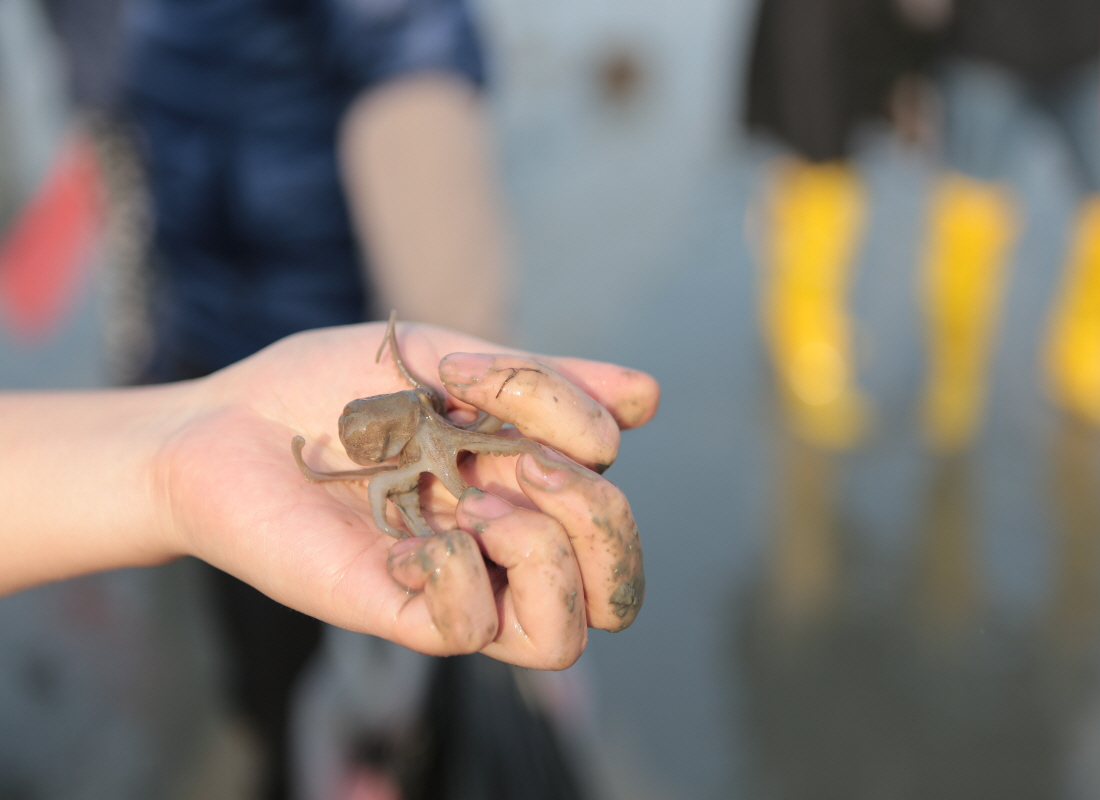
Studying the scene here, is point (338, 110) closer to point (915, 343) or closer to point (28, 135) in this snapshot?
point (915, 343)

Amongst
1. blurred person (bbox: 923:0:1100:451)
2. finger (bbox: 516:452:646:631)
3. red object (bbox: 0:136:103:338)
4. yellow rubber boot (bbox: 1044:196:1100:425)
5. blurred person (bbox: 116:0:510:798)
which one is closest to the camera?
finger (bbox: 516:452:646:631)

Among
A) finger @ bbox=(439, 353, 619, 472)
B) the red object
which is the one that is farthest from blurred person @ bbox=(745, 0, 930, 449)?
the red object

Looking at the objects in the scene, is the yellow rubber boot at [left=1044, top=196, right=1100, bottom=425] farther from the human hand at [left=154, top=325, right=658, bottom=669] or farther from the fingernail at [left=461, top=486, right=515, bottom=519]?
the fingernail at [left=461, top=486, right=515, bottom=519]

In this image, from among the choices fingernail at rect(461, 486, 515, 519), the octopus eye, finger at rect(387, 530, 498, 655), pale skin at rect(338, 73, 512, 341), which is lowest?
finger at rect(387, 530, 498, 655)

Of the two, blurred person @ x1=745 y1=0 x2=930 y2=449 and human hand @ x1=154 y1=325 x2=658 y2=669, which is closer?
human hand @ x1=154 y1=325 x2=658 y2=669

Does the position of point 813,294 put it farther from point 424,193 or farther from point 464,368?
point 464,368

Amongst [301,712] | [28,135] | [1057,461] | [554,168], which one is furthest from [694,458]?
[28,135]

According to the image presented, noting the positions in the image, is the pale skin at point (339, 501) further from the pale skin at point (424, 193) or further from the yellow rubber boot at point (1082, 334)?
the yellow rubber boot at point (1082, 334)
